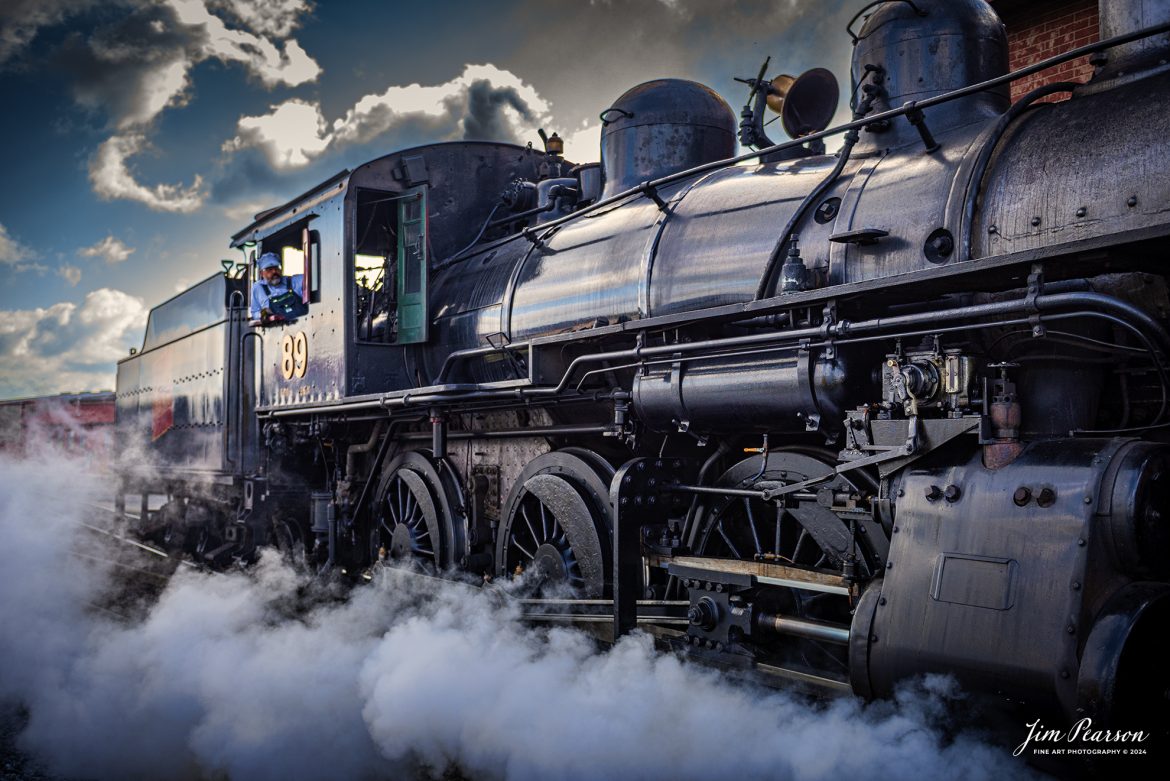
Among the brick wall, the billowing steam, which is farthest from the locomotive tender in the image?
the brick wall

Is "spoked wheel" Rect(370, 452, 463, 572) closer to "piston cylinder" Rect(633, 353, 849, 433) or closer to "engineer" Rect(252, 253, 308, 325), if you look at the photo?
"engineer" Rect(252, 253, 308, 325)

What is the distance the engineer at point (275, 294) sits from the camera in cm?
645

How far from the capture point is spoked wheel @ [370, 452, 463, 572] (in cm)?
537

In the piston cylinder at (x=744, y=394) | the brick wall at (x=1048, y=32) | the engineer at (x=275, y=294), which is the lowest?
the piston cylinder at (x=744, y=394)

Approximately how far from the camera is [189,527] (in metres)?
9.06

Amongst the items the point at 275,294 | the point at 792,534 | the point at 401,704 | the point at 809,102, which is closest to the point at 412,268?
the point at 275,294

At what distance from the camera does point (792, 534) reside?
3.60 meters

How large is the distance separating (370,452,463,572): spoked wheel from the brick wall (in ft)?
17.0

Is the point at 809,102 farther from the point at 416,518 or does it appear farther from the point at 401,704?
the point at 416,518

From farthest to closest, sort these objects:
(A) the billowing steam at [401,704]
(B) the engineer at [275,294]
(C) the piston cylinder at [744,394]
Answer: (B) the engineer at [275,294]
(C) the piston cylinder at [744,394]
(A) the billowing steam at [401,704]

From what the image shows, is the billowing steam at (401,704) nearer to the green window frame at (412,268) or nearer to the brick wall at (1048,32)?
the green window frame at (412,268)

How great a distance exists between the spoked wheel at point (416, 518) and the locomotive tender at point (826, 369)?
29mm

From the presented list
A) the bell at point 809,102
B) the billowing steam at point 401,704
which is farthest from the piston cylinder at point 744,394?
→ the bell at point 809,102

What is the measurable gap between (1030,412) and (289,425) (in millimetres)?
5449
